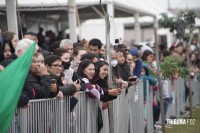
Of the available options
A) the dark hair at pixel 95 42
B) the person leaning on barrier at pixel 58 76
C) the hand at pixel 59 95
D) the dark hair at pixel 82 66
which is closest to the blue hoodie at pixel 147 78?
the dark hair at pixel 95 42

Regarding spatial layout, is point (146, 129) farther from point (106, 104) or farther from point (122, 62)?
point (106, 104)

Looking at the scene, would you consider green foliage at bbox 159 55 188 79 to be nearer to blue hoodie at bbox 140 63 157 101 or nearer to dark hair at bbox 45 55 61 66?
blue hoodie at bbox 140 63 157 101

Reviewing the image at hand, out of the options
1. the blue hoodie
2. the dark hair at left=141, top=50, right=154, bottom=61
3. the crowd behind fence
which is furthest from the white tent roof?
the crowd behind fence

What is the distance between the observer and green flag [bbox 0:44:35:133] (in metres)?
6.03

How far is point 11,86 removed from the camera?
6062mm

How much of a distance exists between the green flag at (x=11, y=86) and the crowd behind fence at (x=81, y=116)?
3.14ft

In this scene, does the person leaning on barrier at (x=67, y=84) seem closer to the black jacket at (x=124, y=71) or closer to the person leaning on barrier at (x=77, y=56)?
the person leaning on barrier at (x=77, y=56)

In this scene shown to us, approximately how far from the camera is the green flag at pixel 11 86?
6031 millimetres

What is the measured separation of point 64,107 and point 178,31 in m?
10.4

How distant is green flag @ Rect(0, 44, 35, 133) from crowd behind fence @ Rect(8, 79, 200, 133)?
3.14ft

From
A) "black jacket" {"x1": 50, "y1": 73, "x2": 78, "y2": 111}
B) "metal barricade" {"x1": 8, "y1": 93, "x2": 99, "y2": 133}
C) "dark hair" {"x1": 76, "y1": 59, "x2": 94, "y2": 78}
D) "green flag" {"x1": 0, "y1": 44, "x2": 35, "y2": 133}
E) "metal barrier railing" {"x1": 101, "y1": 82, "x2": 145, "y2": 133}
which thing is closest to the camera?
"green flag" {"x1": 0, "y1": 44, "x2": 35, "y2": 133}

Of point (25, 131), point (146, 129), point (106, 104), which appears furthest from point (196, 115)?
point (25, 131)

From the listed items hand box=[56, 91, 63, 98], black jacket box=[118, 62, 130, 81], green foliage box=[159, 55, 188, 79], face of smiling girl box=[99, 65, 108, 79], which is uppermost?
face of smiling girl box=[99, 65, 108, 79]

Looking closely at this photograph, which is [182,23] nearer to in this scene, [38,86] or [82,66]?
[82,66]
